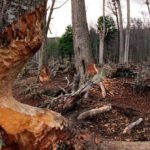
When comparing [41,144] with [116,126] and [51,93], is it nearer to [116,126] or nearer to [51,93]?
[116,126]

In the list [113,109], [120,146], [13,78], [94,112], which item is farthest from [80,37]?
[13,78]

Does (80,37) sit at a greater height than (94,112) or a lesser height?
greater

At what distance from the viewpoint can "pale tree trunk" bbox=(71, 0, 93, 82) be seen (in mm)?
11219

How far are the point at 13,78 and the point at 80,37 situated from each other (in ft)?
22.8

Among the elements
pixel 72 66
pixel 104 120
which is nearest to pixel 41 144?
pixel 104 120

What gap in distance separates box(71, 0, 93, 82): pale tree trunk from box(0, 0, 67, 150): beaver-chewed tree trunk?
6459 millimetres

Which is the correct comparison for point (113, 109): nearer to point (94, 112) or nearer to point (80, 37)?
point (94, 112)

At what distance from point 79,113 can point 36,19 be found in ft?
12.8

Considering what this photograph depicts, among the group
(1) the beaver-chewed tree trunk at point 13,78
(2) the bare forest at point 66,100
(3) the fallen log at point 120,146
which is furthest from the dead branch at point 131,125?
(1) the beaver-chewed tree trunk at point 13,78

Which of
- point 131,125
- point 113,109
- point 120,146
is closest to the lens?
point 120,146

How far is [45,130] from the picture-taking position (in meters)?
4.48

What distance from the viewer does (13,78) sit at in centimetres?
453

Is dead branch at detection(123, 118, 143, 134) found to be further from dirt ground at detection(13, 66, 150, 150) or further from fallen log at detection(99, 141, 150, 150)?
fallen log at detection(99, 141, 150, 150)

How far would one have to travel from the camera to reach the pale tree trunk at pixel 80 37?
11219mm
